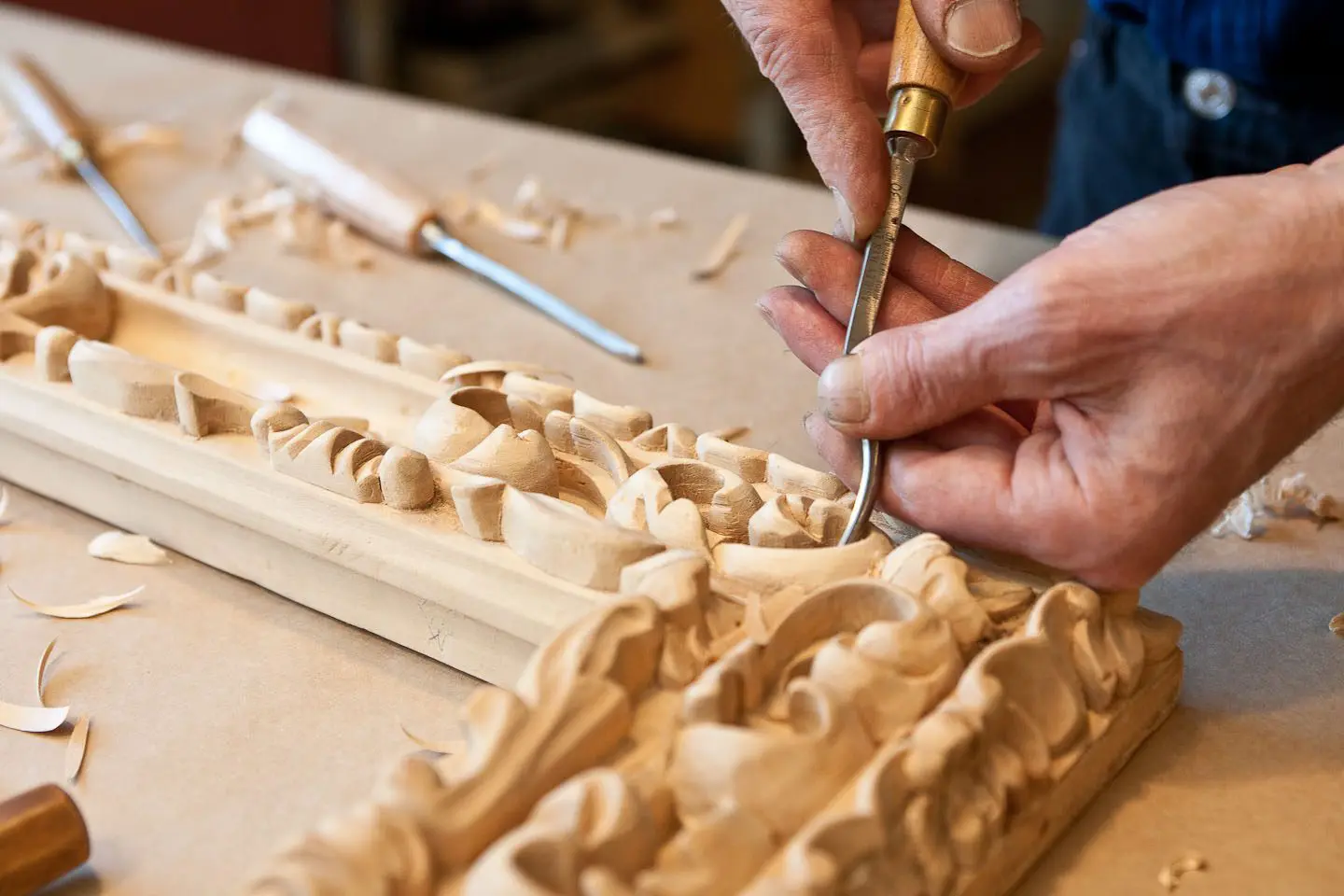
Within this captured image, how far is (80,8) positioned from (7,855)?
9.18ft

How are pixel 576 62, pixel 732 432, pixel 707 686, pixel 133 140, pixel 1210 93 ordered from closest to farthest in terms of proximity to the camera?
1. pixel 707 686
2. pixel 732 432
3. pixel 1210 93
4. pixel 133 140
5. pixel 576 62

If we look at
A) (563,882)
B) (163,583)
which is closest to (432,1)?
(163,583)

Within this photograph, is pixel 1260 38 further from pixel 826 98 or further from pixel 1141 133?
pixel 826 98

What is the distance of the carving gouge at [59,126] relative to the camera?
63.4 inches

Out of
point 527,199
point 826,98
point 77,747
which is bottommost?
point 77,747

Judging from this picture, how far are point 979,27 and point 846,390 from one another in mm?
300

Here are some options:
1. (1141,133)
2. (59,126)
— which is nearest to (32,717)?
(59,126)

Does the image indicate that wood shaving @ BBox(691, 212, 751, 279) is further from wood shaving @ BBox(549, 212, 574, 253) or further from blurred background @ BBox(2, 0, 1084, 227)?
blurred background @ BBox(2, 0, 1084, 227)

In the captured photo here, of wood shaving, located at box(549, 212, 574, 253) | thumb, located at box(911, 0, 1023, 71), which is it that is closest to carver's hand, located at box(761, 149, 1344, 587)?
thumb, located at box(911, 0, 1023, 71)

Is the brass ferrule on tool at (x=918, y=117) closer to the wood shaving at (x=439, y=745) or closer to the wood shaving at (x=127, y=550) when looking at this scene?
the wood shaving at (x=439, y=745)

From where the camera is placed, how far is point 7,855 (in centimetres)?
72

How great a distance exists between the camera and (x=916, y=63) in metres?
0.95

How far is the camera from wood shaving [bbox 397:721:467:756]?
0.80 metres

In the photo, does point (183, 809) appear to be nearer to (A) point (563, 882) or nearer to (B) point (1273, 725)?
(A) point (563, 882)
